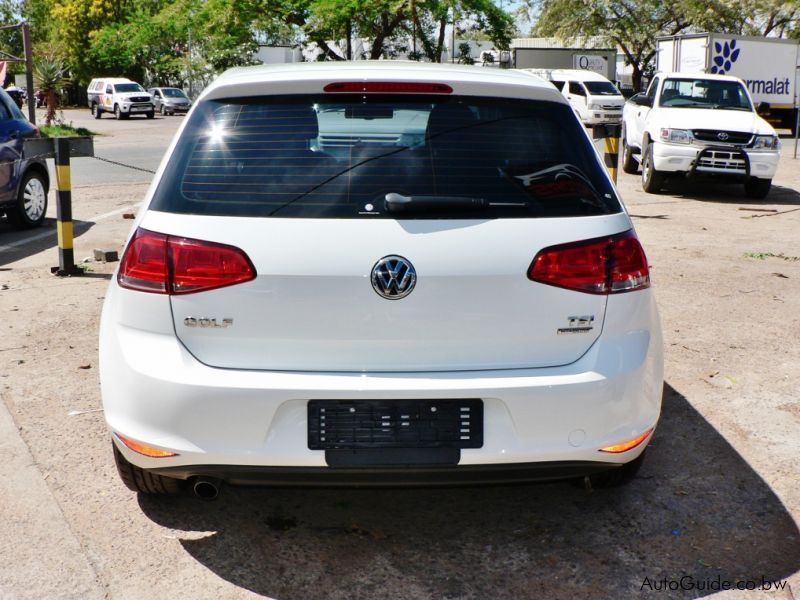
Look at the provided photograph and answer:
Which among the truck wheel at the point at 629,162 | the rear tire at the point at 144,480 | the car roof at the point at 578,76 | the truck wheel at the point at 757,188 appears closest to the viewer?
the rear tire at the point at 144,480

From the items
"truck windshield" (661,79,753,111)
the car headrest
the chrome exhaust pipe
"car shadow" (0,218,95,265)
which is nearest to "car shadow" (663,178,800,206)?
"truck windshield" (661,79,753,111)

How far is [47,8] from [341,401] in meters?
86.2

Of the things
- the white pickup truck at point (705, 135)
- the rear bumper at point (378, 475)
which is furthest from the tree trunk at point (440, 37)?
the rear bumper at point (378, 475)

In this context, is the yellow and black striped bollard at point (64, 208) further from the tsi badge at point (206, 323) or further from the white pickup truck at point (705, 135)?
the white pickup truck at point (705, 135)

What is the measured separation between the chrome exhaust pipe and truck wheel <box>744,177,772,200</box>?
1263 cm

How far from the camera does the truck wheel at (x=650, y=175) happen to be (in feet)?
48.3

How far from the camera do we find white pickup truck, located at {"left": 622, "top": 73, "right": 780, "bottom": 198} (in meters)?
14.0

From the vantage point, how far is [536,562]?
3361 millimetres

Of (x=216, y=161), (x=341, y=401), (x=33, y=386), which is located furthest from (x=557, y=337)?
(x=33, y=386)

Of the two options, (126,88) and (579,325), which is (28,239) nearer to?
(579,325)

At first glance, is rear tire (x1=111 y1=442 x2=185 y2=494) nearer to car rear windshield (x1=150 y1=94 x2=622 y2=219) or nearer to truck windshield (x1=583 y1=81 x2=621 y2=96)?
car rear windshield (x1=150 y1=94 x2=622 y2=219)

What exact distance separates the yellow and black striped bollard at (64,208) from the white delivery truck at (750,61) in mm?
23802

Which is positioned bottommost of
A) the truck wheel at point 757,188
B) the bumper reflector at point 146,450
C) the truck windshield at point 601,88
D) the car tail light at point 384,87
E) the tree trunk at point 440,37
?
the truck wheel at point 757,188

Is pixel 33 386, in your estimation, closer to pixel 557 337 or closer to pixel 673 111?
pixel 557 337
